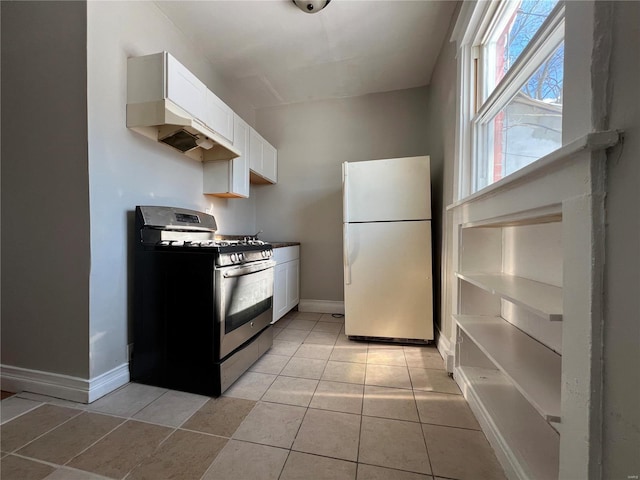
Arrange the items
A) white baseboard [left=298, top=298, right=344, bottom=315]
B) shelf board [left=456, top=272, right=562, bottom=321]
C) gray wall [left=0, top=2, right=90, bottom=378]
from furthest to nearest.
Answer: white baseboard [left=298, top=298, right=344, bottom=315]
gray wall [left=0, top=2, right=90, bottom=378]
shelf board [left=456, top=272, right=562, bottom=321]

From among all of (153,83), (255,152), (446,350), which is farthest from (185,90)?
(446,350)

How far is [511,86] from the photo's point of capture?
1268 millimetres

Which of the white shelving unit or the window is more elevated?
the window

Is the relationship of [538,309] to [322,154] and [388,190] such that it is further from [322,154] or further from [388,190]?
[322,154]

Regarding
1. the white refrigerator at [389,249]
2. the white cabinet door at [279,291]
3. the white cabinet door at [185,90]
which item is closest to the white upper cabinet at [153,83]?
the white cabinet door at [185,90]

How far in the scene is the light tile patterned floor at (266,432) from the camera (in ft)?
3.39

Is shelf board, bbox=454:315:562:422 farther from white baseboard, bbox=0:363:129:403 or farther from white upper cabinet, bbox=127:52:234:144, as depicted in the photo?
white upper cabinet, bbox=127:52:234:144

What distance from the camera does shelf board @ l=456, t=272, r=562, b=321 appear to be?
84cm

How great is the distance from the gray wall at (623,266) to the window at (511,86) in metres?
0.49

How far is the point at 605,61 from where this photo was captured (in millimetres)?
604

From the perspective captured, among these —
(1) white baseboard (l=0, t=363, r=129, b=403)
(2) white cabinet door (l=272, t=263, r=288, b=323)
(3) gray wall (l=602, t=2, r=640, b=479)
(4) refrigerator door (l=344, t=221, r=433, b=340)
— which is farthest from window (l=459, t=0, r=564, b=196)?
(1) white baseboard (l=0, t=363, r=129, b=403)

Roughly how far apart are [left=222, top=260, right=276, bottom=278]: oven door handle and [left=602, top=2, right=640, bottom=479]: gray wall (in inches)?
63.2

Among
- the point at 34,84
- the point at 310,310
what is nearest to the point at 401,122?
the point at 310,310

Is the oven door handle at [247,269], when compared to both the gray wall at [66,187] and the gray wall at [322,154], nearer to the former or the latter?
the gray wall at [66,187]
